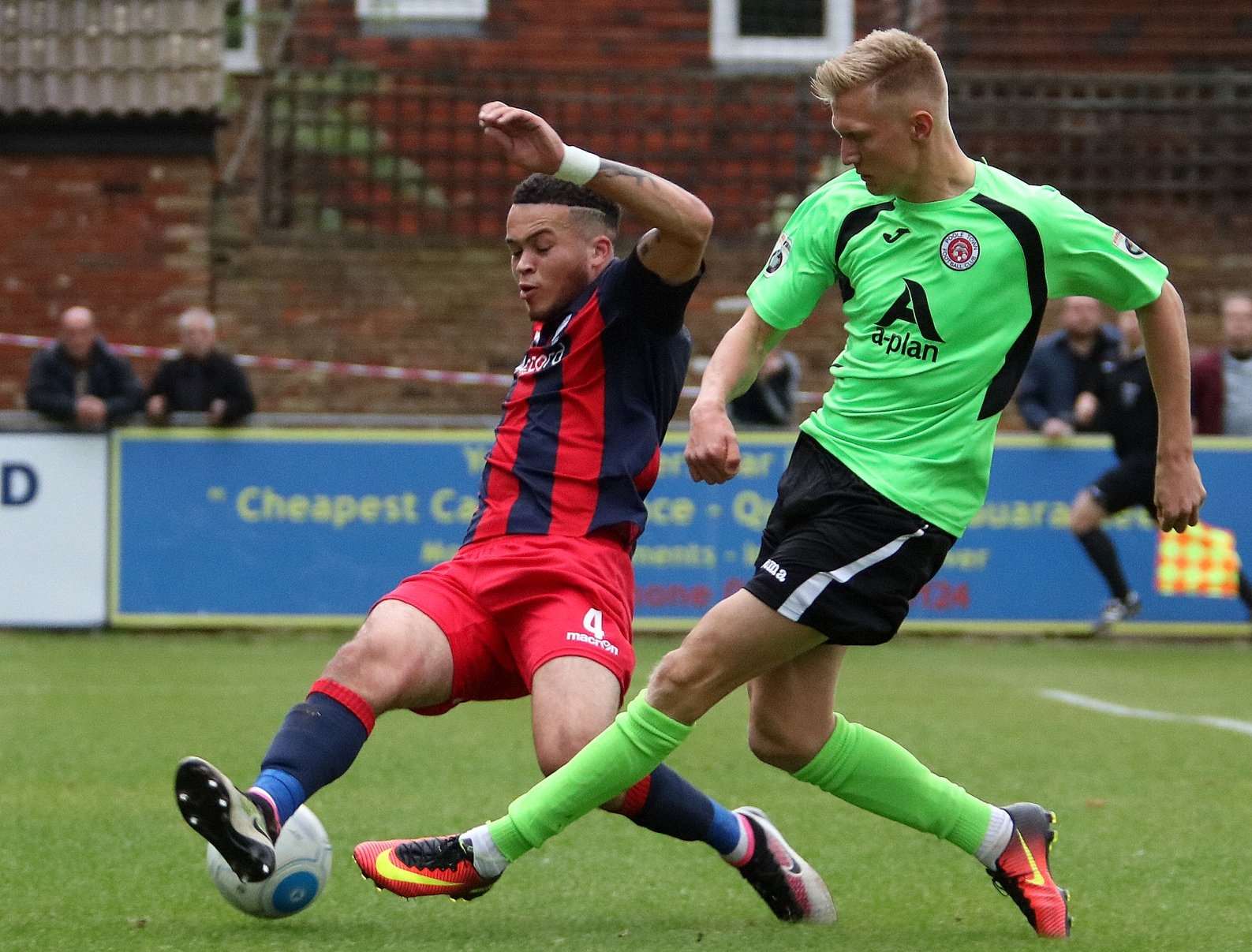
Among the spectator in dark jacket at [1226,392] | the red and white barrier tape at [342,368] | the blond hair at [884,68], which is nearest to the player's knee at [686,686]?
the blond hair at [884,68]

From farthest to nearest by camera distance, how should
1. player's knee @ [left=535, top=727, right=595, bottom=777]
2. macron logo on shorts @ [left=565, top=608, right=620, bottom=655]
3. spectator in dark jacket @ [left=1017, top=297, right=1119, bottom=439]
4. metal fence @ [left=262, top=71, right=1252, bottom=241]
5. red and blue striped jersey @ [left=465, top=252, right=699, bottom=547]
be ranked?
metal fence @ [left=262, top=71, right=1252, bottom=241] → spectator in dark jacket @ [left=1017, top=297, right=1119, bottom=439] → red and blue striped jersey @ [left=465, top=252, right=699, bottom=547] → macron logo on shorts @ [left=565, top=608, right=620, bottom=655] → player's knee @ [left=535, top=727, right=595, bottom=777]

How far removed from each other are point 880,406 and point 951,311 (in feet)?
0.89

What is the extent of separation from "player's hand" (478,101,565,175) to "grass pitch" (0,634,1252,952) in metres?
1.75

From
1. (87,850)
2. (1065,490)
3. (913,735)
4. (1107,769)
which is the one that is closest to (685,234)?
(87,850)

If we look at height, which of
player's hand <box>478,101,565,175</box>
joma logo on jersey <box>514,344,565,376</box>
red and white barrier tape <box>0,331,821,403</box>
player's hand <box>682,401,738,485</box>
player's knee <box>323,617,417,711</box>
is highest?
player's hand <box>478,101,565,175</box>

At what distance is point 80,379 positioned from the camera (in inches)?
563

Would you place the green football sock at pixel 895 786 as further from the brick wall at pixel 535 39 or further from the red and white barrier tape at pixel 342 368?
the brick wall at pixel 535 39

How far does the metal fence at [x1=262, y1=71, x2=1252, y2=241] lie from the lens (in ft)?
57.0

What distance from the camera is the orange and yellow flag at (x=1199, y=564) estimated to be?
1431 centimetres

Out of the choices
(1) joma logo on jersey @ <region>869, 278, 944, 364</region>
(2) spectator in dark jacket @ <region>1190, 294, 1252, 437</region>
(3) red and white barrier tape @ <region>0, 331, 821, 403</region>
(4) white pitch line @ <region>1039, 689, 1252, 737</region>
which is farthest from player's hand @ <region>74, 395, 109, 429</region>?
(1) joma logo on jersey @ <region>869, 278, 944, 364</region>

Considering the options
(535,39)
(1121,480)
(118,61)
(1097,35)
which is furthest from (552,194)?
(1097,35)

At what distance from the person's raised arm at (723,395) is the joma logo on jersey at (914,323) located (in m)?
0.29

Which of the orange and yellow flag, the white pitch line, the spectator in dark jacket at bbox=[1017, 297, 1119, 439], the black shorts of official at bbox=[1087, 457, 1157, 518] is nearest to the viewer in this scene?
the white pitch line

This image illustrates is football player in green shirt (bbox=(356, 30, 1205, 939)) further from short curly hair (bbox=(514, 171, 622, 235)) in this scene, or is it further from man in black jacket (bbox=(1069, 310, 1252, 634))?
man in black jacket (bbox=(1069, 310, 1252, 634))
